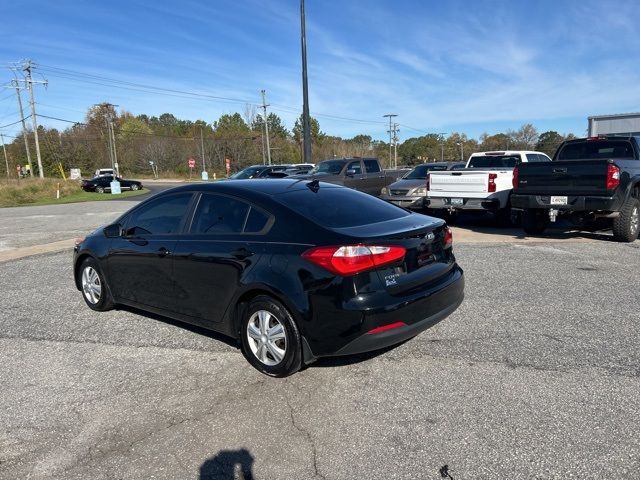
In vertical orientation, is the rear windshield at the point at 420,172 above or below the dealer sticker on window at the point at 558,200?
above

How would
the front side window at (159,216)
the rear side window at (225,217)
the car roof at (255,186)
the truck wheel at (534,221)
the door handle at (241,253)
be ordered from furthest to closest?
the truck wheel at (534,221) < the front side window at (159,216) < the car roof at (255,186) < the rear side window at (225,217) < the door handle at (241,253)

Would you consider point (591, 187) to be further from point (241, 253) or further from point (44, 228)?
point (44, 228)

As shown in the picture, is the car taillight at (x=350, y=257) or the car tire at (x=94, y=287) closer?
the car taillight at (x=350, y=257)

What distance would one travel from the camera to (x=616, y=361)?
384 centimetres

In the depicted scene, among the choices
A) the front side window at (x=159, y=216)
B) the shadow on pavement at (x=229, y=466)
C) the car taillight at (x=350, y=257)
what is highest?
the front side window at (x=159, y=216)

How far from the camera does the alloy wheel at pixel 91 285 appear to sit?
18.4 feet

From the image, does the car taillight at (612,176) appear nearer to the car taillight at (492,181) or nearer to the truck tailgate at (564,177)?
the truck tailgate at (564,177)

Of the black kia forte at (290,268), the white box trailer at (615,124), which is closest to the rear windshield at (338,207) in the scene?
the black kia forte at (290,268)

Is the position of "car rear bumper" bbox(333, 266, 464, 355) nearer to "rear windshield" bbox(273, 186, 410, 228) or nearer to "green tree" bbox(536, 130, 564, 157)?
"rear windshield" bbox(273, 186, 410, 228)

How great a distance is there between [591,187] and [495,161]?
5.36 meters

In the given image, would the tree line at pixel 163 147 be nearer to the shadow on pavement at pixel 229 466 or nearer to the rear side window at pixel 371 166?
the rear side window at pixel 371 166

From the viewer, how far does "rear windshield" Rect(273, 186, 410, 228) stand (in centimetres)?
392

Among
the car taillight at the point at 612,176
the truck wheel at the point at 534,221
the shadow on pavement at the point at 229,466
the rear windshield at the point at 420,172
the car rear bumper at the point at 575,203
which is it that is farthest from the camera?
the rear windshield at the point at 420,172

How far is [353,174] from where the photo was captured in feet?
51.8
